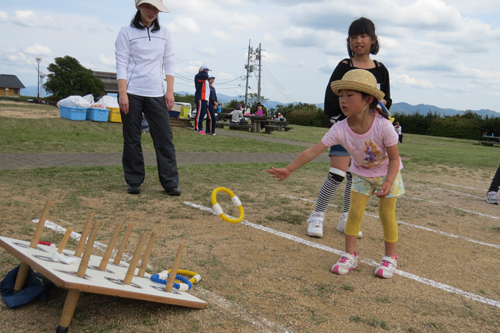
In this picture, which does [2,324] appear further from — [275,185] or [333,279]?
[275,185]

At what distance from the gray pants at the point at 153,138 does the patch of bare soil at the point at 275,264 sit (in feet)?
1.00

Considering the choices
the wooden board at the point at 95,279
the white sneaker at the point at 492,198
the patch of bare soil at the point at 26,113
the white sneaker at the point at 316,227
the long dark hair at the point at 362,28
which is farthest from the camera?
the patch of bare soil at the point at 26,113

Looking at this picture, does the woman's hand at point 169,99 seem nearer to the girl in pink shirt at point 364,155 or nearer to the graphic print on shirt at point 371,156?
the girl in pink shirt at point 364,155

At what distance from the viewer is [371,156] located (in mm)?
3490

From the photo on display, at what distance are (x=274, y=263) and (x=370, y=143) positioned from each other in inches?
48.9

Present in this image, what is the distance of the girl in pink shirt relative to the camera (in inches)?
129

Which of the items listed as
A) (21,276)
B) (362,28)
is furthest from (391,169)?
(21,276)

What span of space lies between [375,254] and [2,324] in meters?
3.03

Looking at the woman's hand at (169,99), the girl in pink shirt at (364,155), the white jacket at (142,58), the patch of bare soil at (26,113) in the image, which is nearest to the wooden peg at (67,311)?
the girl in pink shirt at (364,155)

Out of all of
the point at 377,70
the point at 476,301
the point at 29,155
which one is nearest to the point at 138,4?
the point at 377,70

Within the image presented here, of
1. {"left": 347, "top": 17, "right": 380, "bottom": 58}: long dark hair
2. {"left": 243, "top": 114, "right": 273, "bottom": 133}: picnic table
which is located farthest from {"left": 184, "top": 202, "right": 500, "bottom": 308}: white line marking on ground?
{"left": 243, "top": 114, "right": 273, "bottom": 133}: picnic table

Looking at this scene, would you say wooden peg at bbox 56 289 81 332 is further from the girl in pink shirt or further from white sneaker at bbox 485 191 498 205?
white sneaker at bbox 485 191 498 205

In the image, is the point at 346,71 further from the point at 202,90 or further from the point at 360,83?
the point at 202,90

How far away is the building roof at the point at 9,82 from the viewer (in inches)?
3716
